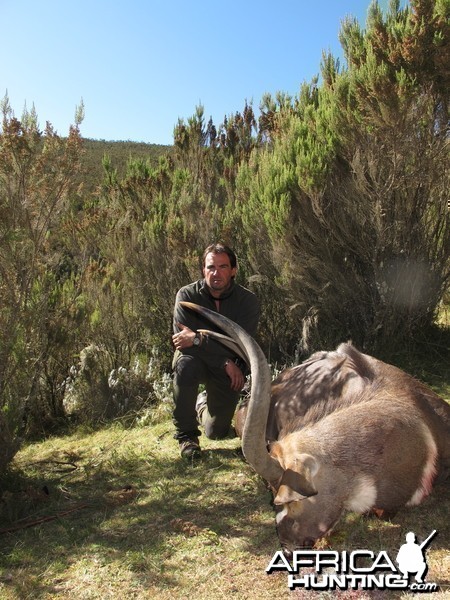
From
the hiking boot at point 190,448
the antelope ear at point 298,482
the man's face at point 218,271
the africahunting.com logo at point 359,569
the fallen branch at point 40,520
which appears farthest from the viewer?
the man's face at point 218,271

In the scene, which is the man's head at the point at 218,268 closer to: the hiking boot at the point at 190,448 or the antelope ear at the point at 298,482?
the hiking boot at the point at 190,448

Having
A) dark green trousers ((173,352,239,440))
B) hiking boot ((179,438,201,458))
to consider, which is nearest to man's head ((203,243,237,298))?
dark green trousers ((173,352,239,440))

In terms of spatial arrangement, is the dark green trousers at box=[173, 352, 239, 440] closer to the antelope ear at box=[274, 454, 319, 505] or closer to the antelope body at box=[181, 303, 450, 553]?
the antelope body at box=[181, 303, 450, 553]

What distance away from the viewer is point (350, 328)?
6.12 m

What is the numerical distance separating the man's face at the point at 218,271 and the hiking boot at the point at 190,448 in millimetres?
1257

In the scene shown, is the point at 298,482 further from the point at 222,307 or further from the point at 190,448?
the point at 222,307

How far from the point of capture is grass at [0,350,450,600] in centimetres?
264

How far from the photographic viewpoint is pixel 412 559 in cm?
253

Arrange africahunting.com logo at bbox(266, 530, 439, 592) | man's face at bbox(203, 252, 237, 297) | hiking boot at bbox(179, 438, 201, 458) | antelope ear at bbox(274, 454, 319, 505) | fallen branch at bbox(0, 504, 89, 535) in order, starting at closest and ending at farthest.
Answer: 1. africahunting.com logo at bbox(266, 530, 439, 592)
2. antelope ear at bbox(274, 454, 319, 505)
3. fallen branch at bbox(0, 504, 89, 535)
4. hiking boot at bbox(179, 438, 201, 458)
5. man's face at bbox(203, 252, 237, 297)

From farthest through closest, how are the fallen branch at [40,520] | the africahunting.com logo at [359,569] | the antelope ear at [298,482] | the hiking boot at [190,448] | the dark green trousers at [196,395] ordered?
the dark green trousers at [196,395] → the hiking boot at [190,448] → the fallen branch at [40,520] → the antelope ear at [298,482] → the africahunting.com logo at [359,569]

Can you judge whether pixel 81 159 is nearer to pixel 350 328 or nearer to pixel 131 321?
pixel 131 321

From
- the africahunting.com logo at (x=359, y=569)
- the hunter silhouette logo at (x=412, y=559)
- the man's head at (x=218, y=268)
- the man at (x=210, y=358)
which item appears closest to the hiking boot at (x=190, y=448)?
→ the man at (x=210, y=358)

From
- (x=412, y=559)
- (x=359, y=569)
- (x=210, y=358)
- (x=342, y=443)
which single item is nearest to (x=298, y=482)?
(x=342, y=443)

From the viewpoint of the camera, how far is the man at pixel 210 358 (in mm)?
4289
